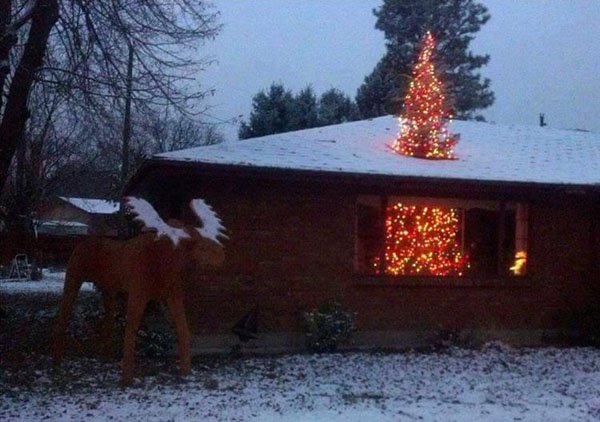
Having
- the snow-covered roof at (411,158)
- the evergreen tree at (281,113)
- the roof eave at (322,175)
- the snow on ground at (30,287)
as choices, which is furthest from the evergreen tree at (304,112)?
the roof eave at (322,175)

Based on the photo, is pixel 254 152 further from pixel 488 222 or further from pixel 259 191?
pixel 488 222

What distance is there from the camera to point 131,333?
10.5 metres

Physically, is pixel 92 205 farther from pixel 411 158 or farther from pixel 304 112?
pixel 411 158

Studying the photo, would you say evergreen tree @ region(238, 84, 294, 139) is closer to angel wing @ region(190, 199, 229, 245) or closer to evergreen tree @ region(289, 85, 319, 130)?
evergreen tree @ region(289, 85, 319, 130)

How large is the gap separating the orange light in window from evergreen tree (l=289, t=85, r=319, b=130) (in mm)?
20522

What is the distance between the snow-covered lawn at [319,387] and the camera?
917 centimetres

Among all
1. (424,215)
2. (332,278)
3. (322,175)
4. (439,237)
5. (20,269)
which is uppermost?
(322,175)

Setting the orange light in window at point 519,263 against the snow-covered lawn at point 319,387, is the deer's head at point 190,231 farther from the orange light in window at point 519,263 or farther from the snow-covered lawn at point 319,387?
the orange light in window at point 519,263

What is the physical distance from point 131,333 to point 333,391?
2537mm

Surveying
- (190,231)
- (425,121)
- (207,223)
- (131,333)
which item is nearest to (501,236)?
(425,121)

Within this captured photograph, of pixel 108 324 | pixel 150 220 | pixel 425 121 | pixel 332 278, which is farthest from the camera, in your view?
pixel 425 121

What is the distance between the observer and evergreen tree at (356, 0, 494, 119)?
1512 inches

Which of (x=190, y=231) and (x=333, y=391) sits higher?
(x=190, y=231)

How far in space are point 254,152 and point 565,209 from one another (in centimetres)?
563
